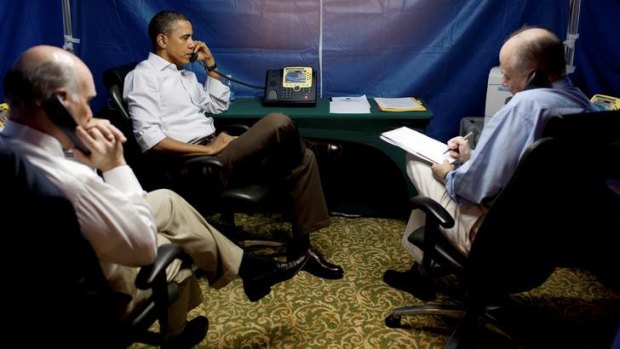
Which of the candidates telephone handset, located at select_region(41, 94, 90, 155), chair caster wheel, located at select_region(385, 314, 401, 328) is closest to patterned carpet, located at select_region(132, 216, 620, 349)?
chair caster wheel, located at select_region(385, 314, 401, 328)

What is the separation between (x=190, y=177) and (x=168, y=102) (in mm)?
464

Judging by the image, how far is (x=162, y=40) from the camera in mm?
2398

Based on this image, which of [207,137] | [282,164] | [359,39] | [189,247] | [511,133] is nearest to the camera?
[511,133]

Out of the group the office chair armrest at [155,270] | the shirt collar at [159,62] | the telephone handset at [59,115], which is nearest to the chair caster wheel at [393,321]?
the office chair armrest at [155,270]

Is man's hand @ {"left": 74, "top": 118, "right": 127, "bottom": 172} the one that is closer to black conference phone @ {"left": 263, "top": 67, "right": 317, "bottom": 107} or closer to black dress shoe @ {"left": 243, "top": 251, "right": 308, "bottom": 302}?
black dress shoe @ {"left": 243, "top": 251, "right": 308, "bottom": 302}

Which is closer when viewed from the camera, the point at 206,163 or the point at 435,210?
the point at 435,210

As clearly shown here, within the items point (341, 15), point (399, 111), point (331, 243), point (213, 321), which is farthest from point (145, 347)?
point (341, 15)

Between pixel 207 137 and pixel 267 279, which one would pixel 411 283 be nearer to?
pixel 267 279

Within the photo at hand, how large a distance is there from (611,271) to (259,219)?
71.1 inches

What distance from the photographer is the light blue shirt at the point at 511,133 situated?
1.47 m

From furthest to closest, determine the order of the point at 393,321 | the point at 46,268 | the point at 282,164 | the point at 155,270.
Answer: the point at 282,164 < the point at 393,321 < the point at 155,270 < the point at 46,268

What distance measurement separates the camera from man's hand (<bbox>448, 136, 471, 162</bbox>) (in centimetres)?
189

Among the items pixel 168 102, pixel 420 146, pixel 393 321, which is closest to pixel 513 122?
pixel 420 146

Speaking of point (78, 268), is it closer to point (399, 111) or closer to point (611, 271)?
point (399, 111)
